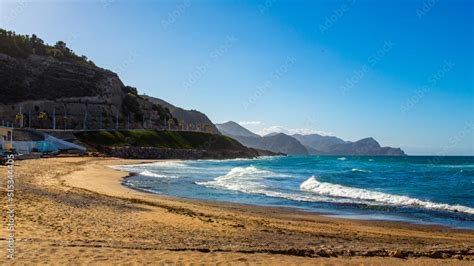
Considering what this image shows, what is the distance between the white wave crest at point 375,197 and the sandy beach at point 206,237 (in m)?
6.66

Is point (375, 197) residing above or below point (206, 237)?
below

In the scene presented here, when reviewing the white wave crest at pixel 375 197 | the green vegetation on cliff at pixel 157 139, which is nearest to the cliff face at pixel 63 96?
the green vegetation on cliff at pixel 157 139

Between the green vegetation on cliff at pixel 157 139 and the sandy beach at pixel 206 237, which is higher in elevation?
the green vegetation on cliff at pixel 157 139

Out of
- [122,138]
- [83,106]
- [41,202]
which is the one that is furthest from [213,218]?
[83,106]

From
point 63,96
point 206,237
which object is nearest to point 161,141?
point 63,96

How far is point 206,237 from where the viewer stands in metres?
11.5

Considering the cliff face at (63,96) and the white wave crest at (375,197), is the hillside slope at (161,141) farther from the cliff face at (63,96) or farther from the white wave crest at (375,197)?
the white wave crest at (375,197)

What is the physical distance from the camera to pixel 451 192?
2831cm

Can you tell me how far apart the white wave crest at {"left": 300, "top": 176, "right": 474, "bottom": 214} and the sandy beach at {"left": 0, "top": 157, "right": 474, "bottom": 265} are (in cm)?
666

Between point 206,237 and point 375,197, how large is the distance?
57.6 feet

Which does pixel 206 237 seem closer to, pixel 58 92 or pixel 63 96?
pixel 63 96

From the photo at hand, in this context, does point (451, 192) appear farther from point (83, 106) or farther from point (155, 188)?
point (83, 106)

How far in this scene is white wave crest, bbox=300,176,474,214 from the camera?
2164 cm

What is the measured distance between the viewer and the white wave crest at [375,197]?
2164cm
